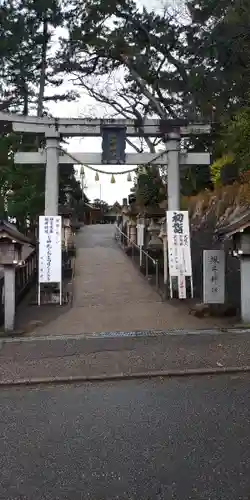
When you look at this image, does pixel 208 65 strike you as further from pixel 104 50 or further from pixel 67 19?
pixel 67 19

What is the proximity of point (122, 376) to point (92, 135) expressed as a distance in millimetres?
10474

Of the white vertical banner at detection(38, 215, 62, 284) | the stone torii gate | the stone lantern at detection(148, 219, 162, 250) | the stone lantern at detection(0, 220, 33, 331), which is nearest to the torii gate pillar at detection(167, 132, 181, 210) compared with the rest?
the stone torii gate

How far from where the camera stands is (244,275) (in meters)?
10.7

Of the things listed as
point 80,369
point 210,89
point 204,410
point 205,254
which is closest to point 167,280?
point 205,254

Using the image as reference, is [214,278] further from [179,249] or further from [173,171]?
[173,171]

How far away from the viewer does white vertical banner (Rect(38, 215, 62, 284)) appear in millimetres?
13242

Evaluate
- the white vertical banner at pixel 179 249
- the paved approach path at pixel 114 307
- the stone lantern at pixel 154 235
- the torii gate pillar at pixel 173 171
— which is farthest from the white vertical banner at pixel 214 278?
the stone lantern at pixel 154 235

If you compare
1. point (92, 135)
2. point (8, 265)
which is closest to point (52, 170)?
point (92, 135)

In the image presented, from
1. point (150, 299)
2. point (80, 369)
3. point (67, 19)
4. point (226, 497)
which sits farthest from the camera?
point (67, 19)

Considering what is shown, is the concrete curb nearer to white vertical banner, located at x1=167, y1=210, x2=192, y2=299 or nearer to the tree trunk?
white vertical banner, located at x1=167, y1=210, x2=192, y2=299

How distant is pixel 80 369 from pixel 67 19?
2185 centimetres

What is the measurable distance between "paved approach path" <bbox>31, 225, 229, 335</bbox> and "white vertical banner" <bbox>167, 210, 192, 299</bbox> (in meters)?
1.01

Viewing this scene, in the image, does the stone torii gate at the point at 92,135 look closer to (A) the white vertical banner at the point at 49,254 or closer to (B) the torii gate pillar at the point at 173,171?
(B) the torii gate pillar at the point at 173,171

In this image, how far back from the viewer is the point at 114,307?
13.1 metres
